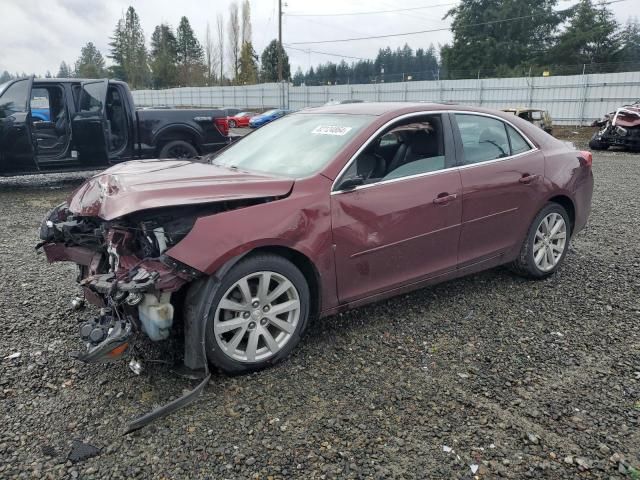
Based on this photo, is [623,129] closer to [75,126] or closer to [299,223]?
[75,126]

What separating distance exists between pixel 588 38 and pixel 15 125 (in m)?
48.9

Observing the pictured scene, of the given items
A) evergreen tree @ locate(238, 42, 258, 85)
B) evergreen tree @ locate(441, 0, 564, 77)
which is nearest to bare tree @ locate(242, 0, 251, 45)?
evergreen tree @ locate(238, 42, 258, 85)

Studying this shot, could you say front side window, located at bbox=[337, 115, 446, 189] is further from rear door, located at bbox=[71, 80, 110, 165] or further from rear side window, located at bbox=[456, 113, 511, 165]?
rear door, located at bbox=[71, 80, 110, 165]

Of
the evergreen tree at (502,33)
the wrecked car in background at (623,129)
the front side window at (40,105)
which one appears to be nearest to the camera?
the front side window at (40,105)

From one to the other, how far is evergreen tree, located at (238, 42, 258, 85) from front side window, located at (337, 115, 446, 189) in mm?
64462

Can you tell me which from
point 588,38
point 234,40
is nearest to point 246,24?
point 234,40

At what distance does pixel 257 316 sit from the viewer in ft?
10.1

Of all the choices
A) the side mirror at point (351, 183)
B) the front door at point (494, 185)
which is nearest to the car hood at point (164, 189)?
the side mirror at point (351, 183)

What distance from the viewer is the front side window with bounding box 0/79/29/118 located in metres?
8.45

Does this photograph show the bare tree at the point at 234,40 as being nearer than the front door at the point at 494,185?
No

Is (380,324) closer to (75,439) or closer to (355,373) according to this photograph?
(355,373)

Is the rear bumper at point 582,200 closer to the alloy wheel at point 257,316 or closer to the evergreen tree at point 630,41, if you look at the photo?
the alloy wheel at point 257,316

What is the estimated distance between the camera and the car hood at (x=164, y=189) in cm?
288

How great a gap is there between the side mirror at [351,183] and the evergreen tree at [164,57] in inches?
2831
